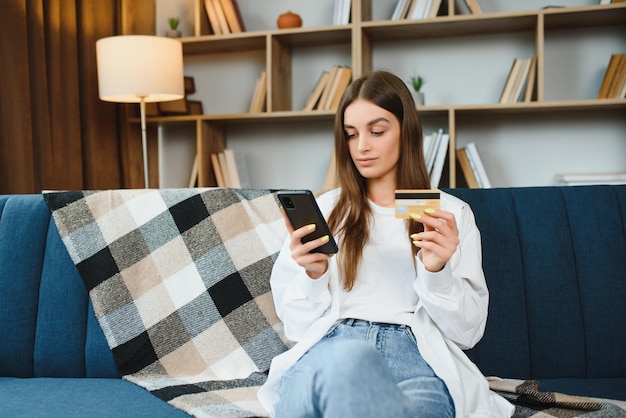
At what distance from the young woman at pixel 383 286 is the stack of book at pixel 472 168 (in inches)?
57.7

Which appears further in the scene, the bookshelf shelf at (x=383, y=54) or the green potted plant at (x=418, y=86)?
the green potted plant at (x=418, y=86)

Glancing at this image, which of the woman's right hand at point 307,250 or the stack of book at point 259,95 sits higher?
the stack of book at point 259,95

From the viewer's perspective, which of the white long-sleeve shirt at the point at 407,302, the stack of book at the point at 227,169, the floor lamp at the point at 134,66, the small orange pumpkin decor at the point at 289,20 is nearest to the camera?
the white long-sleeve shirt at the point at 407,302

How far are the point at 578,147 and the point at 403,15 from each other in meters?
0.97

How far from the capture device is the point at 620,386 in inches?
58.3

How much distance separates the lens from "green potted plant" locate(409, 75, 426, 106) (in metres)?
2.96

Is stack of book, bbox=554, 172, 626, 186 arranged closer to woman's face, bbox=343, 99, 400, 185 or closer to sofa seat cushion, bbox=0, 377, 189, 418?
woman's face, bbox=343, 99, 400, 185

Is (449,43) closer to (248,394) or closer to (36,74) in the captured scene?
(36,74)

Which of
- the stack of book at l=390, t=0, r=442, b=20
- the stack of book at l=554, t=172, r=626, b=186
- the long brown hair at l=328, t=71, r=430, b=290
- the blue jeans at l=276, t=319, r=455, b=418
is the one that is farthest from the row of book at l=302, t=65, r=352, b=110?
the blue jeans at l=276, t=319, r=455, b=418

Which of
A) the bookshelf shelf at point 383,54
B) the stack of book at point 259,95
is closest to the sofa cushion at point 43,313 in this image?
the bookshelf shelf at point 383,54

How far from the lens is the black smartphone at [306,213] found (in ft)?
4.05

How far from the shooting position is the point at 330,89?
3061 mm

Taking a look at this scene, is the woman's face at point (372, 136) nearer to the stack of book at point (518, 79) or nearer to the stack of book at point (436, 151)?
the stack of book at point (436, 151)

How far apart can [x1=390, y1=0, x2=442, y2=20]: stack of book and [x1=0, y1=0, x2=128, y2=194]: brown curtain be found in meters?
1.33
